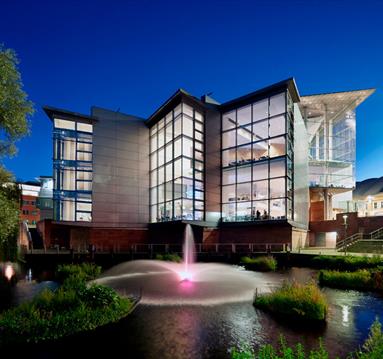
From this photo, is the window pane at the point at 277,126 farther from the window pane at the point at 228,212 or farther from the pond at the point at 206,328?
the pond at the point at 206,328

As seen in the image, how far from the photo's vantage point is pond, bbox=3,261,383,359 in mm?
7863

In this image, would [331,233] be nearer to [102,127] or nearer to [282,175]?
[282,175]

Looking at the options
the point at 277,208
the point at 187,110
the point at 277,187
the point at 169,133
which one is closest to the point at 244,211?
the point at 277,208

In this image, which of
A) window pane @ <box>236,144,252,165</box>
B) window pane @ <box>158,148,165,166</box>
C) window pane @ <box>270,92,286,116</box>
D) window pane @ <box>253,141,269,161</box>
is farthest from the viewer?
window pane @ <box>158,148,165,166</box>

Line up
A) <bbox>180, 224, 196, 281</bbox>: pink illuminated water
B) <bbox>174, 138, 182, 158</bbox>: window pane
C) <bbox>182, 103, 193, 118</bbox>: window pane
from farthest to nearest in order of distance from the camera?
<bbox>182, 103, 193, 118</bbox>: window pane → <bbox>174, 138, 182, 158</bbox>: window pane → <bbox>180, 224, 196, 281</bbox>: pink illuminated water

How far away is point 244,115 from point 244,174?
803 cm

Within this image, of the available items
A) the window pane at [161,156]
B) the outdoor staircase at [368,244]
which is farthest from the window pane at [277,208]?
the window pane at [161,156]

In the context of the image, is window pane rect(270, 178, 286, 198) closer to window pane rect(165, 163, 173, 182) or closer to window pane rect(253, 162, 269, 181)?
window pane rect(253, 162, 269, 181)

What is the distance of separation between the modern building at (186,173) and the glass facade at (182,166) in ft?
0.43

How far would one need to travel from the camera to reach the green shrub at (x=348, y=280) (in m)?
16.6

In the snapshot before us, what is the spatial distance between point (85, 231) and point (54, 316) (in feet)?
108

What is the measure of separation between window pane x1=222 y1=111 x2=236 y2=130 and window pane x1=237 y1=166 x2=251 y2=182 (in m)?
6.25

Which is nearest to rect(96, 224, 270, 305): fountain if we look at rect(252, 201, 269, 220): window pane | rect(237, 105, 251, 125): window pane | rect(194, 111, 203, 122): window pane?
rect(252, 201, 269, 220): window pane

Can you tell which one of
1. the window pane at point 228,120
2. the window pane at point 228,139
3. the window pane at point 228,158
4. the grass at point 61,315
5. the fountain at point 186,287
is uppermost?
the window pane at point 228,120
